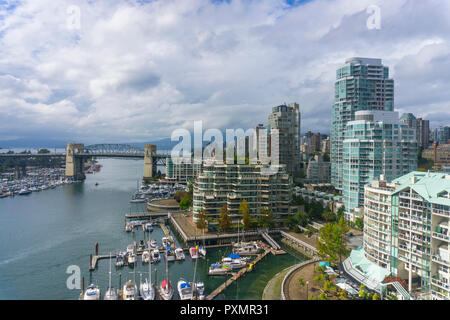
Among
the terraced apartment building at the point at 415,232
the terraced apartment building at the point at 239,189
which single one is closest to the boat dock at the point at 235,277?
the terraced apartment building at the point at 239,189

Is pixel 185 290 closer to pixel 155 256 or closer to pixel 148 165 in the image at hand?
pixel 155 256

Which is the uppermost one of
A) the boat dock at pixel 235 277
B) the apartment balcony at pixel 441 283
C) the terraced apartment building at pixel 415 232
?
the terraced apartment building at pixel 415 232

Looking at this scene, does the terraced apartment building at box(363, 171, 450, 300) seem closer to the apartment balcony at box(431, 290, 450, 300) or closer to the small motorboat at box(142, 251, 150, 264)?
the apartment balcony at box(431, 290, 450, 300)

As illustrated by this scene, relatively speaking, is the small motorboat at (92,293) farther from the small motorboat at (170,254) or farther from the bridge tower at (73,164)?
the bridge tower at (73,164)

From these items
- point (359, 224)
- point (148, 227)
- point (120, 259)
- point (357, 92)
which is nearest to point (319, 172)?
point (357, 92)
